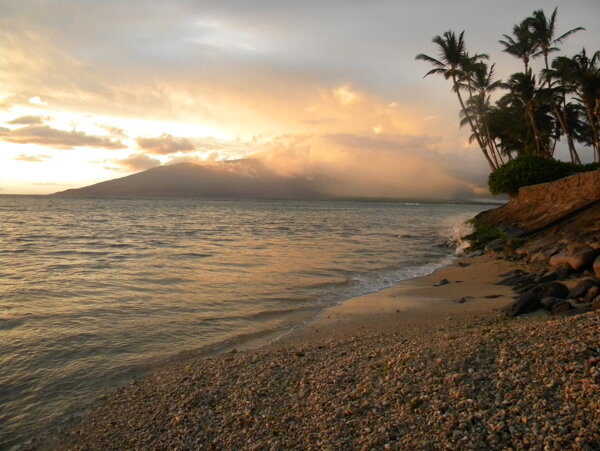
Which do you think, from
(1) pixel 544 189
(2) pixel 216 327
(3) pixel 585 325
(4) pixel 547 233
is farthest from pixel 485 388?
(1) pixel 544 189

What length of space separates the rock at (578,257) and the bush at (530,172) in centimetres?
2272

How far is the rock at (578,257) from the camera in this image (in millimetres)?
11602

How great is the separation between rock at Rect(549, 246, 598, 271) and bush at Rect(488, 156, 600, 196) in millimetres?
22717

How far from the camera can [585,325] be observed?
590 cm

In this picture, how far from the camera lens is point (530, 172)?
32.9 metres

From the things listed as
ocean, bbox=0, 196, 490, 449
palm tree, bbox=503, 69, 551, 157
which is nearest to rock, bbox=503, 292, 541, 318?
ocean, bbox=0, 196, 490, 449

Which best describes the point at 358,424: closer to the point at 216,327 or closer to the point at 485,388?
the point at 485,388

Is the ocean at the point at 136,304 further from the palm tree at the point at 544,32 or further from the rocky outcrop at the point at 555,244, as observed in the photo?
the palm tree at the point at 544,32

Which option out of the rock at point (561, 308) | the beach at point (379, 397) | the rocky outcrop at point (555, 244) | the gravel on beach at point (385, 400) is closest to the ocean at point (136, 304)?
the beach at point (379, 397)

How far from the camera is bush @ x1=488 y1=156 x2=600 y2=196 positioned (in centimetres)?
3253

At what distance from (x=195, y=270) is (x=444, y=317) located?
10.3 meters

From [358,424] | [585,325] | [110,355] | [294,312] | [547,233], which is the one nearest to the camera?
[358,424]

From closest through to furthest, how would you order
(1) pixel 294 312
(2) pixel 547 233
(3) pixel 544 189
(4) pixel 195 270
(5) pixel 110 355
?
1. (5) pixel 110 355
2. (1) pixel 294 312
3. (4) pixel 195 270
4. (2) pixel 547 233
5. (3) pixel 544 189

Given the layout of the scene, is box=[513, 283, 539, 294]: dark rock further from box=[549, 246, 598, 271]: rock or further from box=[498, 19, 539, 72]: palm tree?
box=[498, 19, 539, 72]: palm tree
